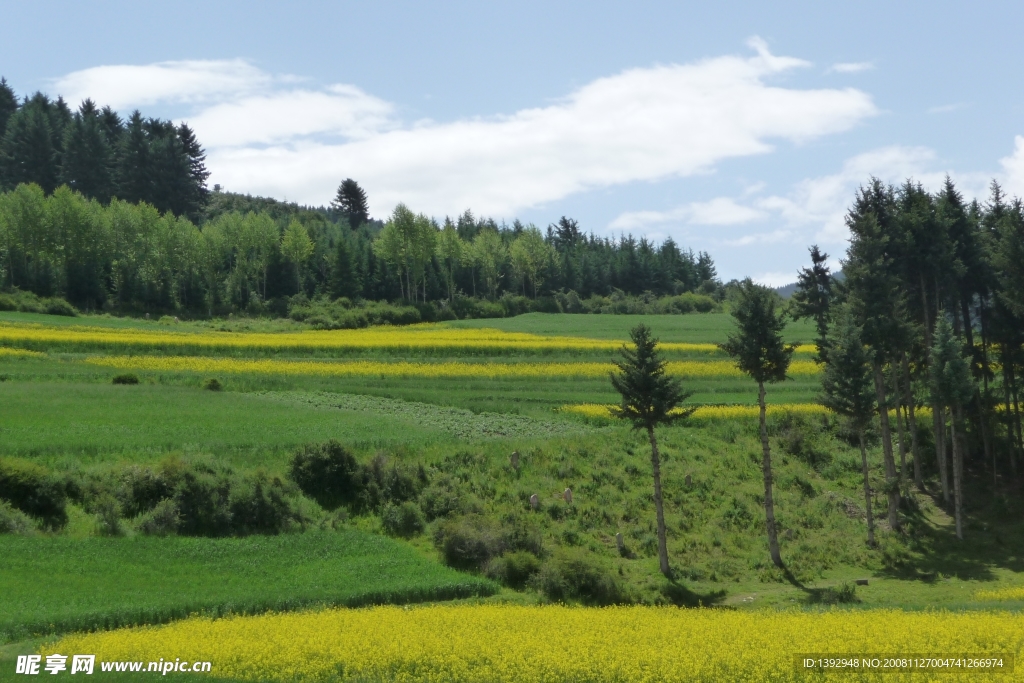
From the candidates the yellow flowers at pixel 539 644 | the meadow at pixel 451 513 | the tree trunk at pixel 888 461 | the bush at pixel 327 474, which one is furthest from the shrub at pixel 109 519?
the tree trunk at pixel 888 461

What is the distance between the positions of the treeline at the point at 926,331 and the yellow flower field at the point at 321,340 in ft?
91.3

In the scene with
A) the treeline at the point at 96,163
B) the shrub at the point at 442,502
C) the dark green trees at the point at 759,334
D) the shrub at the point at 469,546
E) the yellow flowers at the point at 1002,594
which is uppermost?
the treeline at the point at 96,163

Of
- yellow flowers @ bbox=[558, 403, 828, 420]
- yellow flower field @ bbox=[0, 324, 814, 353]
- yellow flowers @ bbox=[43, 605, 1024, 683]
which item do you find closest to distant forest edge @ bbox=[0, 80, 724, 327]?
yellow flower field @ bbox=[0, 324, 814, 353]

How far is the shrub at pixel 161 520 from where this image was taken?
1318 inches

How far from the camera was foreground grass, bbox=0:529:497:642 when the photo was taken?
26.1 meters

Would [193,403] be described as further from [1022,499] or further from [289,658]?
[1022,499]

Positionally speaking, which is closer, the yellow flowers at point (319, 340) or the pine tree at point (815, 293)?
the pine tree at point (815, 293)

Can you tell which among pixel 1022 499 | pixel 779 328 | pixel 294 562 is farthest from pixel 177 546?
pixel 1022 499

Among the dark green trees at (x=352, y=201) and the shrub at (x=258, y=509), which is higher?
the dark green trees at (x=352, y=201)

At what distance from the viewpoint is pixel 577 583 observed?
33.6m

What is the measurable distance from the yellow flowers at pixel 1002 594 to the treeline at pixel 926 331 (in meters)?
9.79

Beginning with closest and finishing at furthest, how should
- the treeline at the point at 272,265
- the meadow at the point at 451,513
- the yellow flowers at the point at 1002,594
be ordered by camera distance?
the meadow at the point at 451,513 < the yellow flowers at the point at 1002,594 < the treeline at the point at 272,265

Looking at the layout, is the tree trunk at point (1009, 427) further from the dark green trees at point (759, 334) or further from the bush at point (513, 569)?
the bush at point (513, 569)

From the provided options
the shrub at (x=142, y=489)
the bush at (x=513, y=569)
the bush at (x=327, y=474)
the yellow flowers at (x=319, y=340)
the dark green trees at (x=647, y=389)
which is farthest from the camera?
the yellow flowers at (x=319, y=340)
